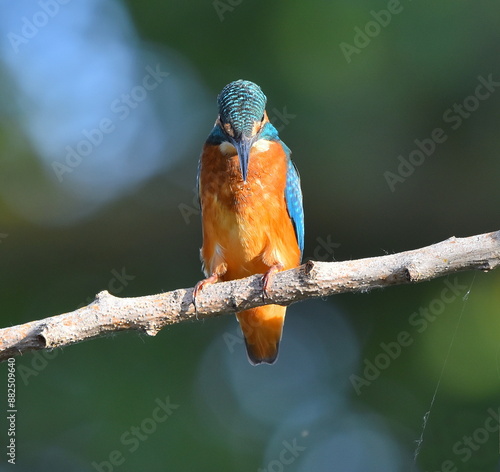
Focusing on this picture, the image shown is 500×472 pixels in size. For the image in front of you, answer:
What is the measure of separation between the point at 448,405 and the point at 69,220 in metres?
2.31

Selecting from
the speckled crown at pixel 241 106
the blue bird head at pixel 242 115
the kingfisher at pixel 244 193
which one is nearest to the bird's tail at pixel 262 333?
the kingfisher at pixel 244 193

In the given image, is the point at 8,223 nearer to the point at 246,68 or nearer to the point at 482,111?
the point at 246,68

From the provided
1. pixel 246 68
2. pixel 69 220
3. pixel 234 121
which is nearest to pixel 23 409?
pixel 69 220

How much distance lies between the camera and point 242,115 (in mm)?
3246

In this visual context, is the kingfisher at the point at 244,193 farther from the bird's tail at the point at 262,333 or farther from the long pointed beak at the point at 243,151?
the bird's tail at the point at 262,333

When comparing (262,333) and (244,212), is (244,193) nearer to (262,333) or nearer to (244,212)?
(244,212)

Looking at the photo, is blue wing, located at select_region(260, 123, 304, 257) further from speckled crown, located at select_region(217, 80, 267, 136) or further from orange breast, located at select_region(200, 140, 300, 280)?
speckled crown, located at select_region(217, 80, 267, 136)

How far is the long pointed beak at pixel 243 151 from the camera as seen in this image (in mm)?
Result: 3195

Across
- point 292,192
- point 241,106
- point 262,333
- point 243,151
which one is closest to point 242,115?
point 241,106

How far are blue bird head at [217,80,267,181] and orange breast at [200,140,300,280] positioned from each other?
0.15 meters

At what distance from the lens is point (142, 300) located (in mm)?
2549

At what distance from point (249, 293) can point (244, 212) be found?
82 cm

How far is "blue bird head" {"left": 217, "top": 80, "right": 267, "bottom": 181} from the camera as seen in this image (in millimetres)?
3219

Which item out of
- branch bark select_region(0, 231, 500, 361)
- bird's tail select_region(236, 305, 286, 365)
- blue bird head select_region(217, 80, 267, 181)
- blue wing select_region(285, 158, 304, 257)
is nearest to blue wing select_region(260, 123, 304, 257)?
blue wing select_region(285, 158, 304, 257)
